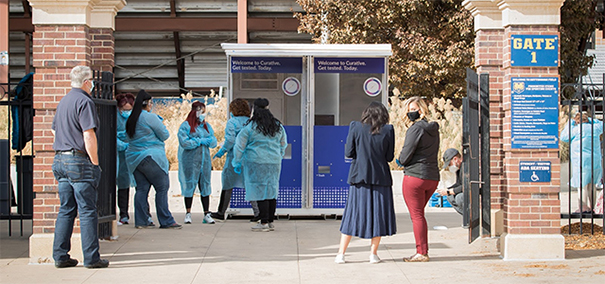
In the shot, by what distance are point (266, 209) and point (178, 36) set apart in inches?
633

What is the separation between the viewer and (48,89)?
7270 millimetres

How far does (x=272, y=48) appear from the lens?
10.7m

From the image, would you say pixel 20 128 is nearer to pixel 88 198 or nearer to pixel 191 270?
→ pixel 88 198

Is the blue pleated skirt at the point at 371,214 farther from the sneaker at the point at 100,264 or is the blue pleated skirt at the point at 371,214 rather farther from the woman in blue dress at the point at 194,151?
the woman in blue dress at the point at 194,151

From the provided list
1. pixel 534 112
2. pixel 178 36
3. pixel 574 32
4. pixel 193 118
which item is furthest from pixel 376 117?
pixel 178 36

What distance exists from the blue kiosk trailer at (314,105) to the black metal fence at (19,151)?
10.2ft

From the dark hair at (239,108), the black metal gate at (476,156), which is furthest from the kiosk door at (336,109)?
the black metal gate at (476,156)

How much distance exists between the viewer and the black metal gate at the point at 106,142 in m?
7.59

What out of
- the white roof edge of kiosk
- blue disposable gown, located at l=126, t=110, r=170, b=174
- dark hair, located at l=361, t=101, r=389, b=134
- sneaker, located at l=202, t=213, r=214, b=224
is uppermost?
the white roof edge of kiosk

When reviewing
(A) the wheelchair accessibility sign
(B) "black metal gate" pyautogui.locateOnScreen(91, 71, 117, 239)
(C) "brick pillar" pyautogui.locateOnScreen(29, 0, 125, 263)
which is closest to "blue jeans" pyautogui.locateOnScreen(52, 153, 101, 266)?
(C) "brick pillar" pyautogui.locateOnScreen(29, 0, 125, 263)

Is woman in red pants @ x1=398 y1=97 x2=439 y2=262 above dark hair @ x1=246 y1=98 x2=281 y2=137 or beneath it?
beneath

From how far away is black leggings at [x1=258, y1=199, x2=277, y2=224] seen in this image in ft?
31.8

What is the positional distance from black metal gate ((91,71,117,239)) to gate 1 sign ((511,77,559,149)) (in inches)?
165

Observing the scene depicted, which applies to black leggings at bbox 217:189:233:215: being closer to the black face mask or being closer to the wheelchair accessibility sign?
the black face mask
